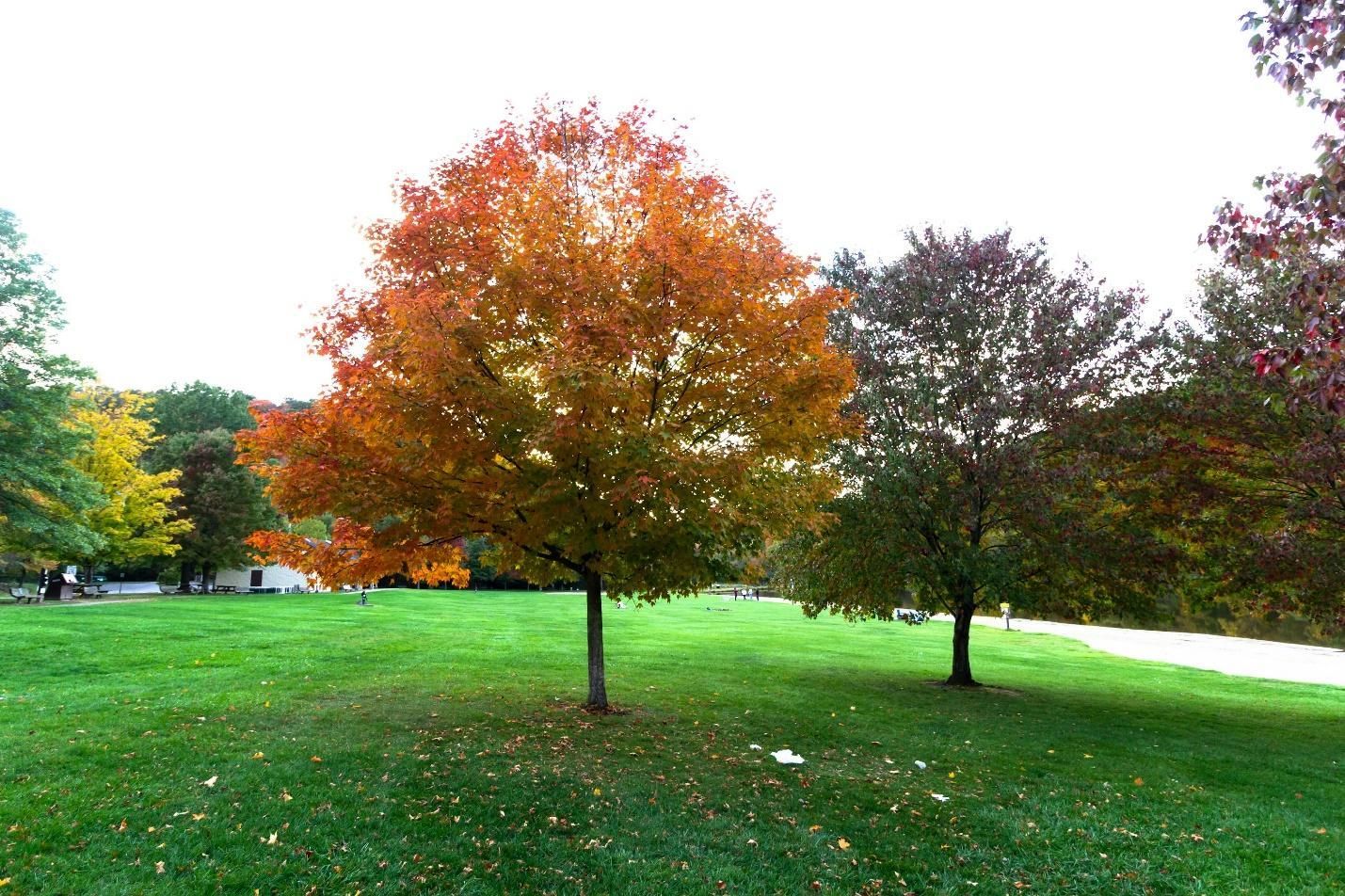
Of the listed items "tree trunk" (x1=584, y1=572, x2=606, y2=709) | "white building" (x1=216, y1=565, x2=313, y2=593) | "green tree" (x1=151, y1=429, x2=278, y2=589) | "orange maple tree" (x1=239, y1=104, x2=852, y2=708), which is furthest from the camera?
"white building" (x1=216, y1=565, x2=313, y2=593)

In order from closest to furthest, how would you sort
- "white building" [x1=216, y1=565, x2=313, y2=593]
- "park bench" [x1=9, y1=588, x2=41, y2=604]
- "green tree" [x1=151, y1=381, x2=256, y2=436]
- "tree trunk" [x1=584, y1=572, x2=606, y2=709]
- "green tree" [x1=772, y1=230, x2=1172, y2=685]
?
"tree trunk" [x1=584, y1=572, x2=606, y2=709]
"green tree" [x1=772, y1=230, x2=1172, y2=685]
"park bench" [x1=9, y1=588, x2=41, y2=604]
"green tree" [x1=151, y1=381, x2=256, y2=436]
"white building" [x1=216, y1=565, x2=313, y2=593]

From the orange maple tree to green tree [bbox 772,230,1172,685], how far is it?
4479 millimetres

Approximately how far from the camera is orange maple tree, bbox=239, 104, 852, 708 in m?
8.15

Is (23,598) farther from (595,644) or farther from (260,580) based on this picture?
(595,644)

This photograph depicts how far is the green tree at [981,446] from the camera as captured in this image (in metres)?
13.7

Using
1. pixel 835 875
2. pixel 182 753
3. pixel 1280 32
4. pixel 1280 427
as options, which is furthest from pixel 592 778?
pixel 1280 427

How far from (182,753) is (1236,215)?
33.9 feet

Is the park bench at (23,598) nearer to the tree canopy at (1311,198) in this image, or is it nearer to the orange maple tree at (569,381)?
the orange maple tree at (569,381)

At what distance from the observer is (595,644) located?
1057 cm

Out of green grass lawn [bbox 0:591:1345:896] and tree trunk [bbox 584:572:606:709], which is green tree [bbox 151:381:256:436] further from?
tree trunk [bbox 584:572:606:709]

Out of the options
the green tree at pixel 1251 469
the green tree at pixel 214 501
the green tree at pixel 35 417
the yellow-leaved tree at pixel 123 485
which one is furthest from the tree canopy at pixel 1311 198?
the green tree at pixel 214 501

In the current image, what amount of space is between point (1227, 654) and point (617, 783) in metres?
34.2

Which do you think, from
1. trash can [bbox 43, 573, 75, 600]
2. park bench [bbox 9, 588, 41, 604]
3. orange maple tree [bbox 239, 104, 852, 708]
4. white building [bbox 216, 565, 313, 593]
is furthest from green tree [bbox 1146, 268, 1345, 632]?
white building [bbox 216, 565, 313, 593]

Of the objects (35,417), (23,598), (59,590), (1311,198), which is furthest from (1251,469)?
(59,590)
